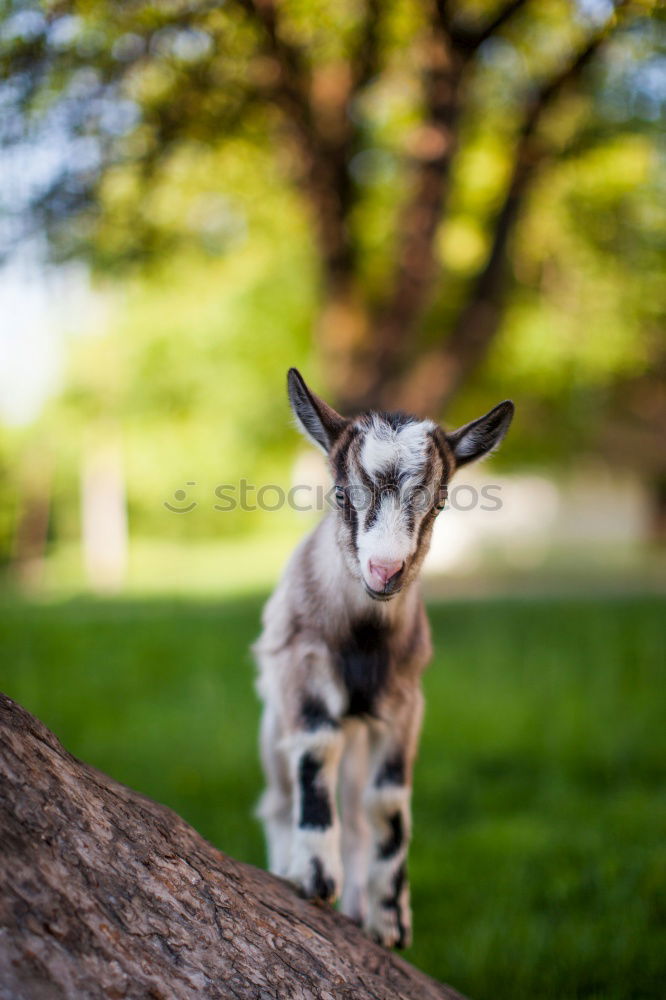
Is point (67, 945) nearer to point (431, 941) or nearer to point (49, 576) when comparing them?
point (431, 941)

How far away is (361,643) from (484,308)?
8.12m

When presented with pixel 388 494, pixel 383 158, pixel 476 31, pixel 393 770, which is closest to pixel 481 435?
pixel 388 494

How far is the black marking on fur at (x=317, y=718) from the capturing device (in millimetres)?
3207

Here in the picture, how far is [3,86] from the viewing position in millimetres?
5191

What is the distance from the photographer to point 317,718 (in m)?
3.21

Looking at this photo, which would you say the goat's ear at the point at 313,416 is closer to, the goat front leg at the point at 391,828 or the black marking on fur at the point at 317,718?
the black marking on fur at the point at 317,718

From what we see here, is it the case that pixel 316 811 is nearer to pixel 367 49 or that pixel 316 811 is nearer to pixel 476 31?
pixel 476 31

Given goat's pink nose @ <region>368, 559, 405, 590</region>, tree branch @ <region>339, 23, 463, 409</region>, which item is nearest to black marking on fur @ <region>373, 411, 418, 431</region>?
goat's pink nose @ <region>368, 559, 405, 590</region>

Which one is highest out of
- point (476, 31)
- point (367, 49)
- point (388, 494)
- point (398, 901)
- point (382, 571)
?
point (367, 49)

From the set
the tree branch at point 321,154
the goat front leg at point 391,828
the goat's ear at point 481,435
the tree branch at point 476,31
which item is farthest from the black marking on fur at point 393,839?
the tree branch at point 321,154

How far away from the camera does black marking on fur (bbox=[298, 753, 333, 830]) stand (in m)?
3.16

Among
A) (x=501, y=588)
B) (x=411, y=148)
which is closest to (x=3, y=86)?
(x=411, y=148)

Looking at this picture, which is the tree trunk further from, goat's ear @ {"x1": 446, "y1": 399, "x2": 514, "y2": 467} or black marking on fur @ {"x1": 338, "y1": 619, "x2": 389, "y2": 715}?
goat's ear @ {"x1": 446, "y1": 399, "x2": 514, "y2": 467}

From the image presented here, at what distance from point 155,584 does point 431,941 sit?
16599 mm
